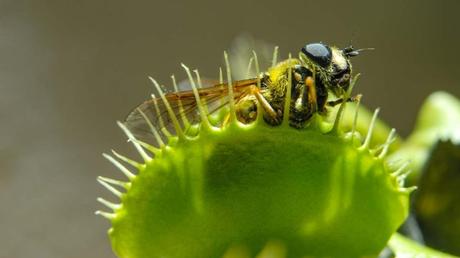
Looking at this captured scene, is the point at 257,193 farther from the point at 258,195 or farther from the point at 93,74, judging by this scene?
the point at 93,74

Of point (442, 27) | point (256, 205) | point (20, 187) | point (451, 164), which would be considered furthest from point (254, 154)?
point (442, 27)

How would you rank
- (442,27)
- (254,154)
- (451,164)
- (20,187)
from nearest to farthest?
(254,154)
(451,164)
(20,187)
(442,27)

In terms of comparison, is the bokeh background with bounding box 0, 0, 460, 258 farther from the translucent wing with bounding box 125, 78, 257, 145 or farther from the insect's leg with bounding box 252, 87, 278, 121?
the insect's leg with bounding box 252, 87, 278, 121

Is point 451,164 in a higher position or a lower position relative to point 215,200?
lower

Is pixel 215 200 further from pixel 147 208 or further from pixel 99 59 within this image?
pixel 99 59

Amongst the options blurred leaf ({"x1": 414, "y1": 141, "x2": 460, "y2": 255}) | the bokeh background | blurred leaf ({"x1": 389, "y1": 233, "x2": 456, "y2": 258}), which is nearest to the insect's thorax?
blurred leaf ({"x1": 389, "y1": 233, "x2": 456, "y2": 258})

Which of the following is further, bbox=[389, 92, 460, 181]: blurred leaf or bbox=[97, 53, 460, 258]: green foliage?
bbox=[389, 92, 460, 181]: blurred leaf
